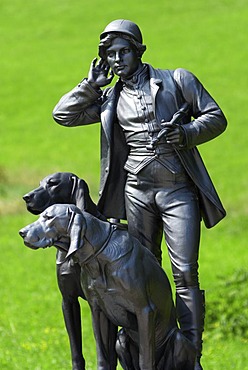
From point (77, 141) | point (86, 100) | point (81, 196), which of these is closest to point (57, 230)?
point (81, 196)

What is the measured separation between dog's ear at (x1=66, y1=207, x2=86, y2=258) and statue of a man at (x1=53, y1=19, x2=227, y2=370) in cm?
109

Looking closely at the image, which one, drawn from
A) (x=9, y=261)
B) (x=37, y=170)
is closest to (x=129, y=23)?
(x=9, y=261)

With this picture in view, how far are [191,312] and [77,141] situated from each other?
22294 millimetres

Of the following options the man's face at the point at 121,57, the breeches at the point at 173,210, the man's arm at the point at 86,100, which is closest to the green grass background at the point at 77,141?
the breeches at the point at 173,210

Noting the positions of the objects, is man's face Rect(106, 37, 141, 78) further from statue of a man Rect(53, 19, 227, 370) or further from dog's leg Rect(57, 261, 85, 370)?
dog's leg Rect(57, 261, 85, 370)

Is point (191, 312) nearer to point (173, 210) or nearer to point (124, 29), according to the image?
point (173, 210)

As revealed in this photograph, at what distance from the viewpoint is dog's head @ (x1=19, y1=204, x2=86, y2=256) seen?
833cm

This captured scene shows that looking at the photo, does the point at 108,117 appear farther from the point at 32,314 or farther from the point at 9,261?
the point at 9,261

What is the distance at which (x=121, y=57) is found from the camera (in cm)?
916

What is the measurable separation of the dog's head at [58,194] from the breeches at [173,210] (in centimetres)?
57

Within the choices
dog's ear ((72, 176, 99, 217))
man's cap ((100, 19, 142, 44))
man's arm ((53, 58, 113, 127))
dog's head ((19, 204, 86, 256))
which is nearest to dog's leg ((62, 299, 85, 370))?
dog's ear ((72, 176, 99, 217))

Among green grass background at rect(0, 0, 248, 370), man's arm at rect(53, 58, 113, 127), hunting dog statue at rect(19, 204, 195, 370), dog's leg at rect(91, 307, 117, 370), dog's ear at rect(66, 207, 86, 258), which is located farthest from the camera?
green grass background at rect(0, 0, 248, 370)

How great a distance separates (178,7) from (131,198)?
32986 millimetres

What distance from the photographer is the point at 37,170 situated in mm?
28375
